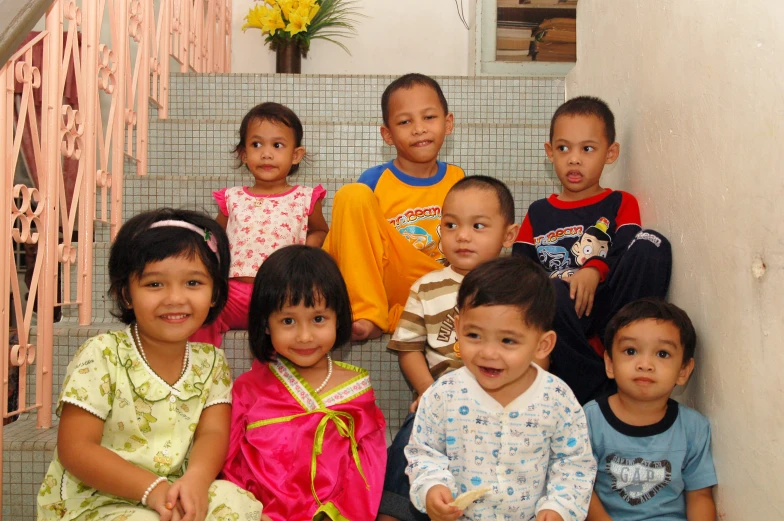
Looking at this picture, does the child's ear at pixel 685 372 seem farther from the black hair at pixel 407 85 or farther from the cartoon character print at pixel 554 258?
the black hair at pixel 407 85

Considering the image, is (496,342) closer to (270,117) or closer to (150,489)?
(150,489)

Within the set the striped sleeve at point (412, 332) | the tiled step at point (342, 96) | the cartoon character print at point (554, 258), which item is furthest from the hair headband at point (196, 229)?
the tiled step at point (342, 96)

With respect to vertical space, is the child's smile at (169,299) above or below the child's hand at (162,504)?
above

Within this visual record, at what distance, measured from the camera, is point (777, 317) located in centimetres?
140

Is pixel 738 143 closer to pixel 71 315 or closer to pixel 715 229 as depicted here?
pixel 715 229

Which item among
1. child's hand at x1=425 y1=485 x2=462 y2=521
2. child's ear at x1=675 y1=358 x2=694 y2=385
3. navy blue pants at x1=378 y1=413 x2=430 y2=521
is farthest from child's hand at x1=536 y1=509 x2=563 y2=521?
child's ear at x1=675 y1=358 x2=694 y2=385

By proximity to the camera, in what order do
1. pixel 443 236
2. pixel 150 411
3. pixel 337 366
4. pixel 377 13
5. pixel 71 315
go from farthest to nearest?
pixel 377 13
pixel 71 315
pixel 443 236
pixel 337 366
pixel 150 411

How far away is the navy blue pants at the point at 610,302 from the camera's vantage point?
1949 millimetres

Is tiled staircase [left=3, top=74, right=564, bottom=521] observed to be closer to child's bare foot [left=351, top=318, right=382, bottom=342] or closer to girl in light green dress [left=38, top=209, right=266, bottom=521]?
child's bare foot [left=351, top=318, right=382, bottom=342]

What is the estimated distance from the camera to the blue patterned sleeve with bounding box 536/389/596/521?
5.14ft

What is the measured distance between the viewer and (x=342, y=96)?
349cm

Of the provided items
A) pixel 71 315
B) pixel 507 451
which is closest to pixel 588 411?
pixel 507 451

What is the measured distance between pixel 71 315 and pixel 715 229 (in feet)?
6.72

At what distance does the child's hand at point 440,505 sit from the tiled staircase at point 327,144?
27.4 inches
